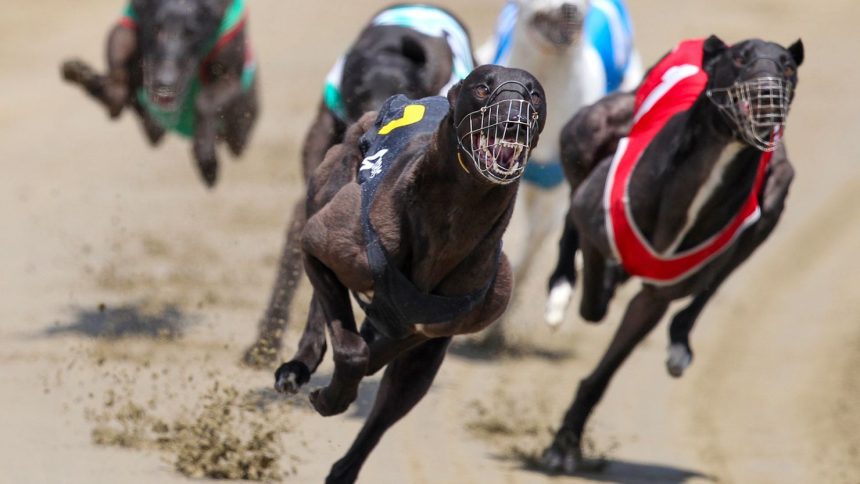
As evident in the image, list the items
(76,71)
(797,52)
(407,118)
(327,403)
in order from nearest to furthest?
(327,403) < (407,118) < (797,52) < (76,71)

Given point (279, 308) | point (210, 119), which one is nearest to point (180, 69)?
point (210, 119)

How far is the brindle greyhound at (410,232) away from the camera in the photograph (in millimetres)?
4086

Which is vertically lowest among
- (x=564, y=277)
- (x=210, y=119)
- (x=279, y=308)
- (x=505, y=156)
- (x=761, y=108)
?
(x=279, y=308)

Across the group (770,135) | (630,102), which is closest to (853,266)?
(630,102)

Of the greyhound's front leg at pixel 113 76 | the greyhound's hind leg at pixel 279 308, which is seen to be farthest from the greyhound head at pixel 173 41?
the greyhound's hind leg at pixel 279 308

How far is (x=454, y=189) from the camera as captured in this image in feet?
14.1

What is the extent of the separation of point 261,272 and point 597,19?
256 centimetres

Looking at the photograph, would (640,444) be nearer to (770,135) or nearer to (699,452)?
(699,452)

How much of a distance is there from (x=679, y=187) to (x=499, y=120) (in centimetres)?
209

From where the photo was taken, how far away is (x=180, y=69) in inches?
305

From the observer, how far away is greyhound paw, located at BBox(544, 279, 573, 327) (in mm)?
6598

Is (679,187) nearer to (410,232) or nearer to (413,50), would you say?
(413,50)

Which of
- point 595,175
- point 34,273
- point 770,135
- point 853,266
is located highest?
point 770,135

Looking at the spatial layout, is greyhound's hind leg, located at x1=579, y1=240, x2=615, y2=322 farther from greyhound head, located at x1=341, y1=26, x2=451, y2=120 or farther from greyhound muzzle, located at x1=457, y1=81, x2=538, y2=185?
greyhound muzzle, located at x1=457, y1=81, x2=538, y2=185
